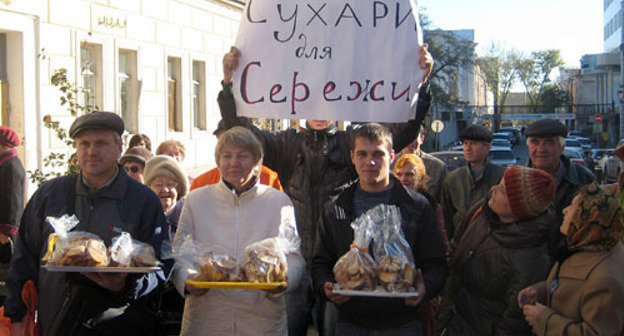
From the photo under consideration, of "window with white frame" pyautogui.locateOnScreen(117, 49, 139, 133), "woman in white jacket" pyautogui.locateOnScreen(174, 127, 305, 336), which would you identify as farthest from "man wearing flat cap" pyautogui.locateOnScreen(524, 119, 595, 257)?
"window with white frame" pyautogui.locateOnScreen(117, 49, 139, 133)

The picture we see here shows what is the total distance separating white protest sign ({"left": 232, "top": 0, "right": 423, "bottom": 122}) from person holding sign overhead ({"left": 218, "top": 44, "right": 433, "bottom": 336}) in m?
0.09

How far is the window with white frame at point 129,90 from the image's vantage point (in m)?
14.9

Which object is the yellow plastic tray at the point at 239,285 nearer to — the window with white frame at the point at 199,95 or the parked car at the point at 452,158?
the window with white frame at the point at 199,95

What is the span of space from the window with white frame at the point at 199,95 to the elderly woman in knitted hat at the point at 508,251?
14745 millimetres

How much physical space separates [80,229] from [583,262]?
95.3 inches

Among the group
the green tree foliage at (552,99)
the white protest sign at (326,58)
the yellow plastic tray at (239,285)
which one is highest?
the green tree foliage at (552,99)

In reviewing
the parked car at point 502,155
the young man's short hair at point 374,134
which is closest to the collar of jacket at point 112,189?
the young man's short hair at point 374,134

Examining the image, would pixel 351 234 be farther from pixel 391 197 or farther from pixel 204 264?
pixel 204 264

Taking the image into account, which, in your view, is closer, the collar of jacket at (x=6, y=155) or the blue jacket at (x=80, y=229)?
the blue jacket at (x=80, y=229)

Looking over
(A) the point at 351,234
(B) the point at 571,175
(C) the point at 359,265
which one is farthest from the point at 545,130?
(C) the point at 359,265

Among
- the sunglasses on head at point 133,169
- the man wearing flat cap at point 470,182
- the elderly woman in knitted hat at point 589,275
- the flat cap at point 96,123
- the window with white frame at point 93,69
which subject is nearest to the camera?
the elderly woman in knitted hat at point 589,275

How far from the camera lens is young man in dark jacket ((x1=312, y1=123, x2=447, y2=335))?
12.6 feet

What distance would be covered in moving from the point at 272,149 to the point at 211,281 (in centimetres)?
161

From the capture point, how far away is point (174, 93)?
17.2 m
